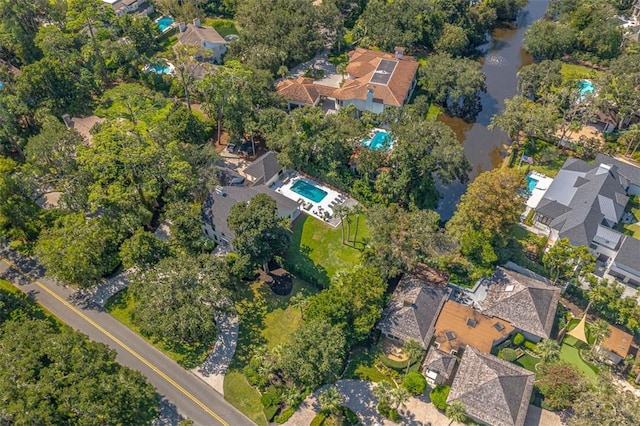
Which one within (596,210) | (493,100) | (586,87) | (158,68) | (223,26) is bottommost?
(158,68)

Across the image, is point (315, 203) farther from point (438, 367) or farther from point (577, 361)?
point (577, 361)

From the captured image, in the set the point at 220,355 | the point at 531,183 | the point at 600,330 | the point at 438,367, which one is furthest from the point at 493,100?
the point at 220,355

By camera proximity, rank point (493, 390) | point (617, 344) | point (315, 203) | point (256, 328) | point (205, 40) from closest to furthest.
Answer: point (493, 390) → point (617, 344) → point (256, 328) → point (315, 203) → point (205, 40)

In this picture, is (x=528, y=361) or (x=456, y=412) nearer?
(x=456, y=412)

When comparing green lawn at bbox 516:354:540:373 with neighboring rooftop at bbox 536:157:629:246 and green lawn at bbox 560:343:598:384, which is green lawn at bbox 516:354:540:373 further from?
neighboring rooftop at bbox 536:157:629:246

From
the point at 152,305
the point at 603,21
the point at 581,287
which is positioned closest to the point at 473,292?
the point at 581,287

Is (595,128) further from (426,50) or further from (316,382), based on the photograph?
(316,382)

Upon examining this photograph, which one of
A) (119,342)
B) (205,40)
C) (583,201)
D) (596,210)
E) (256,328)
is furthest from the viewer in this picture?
(205,40)

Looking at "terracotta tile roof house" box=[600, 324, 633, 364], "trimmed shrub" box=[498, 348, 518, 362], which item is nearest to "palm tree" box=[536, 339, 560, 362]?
"trimmed shrub" box=[498, 348, 518, 362]

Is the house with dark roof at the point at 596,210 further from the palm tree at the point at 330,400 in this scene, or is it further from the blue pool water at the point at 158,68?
the blue pool water at the point at 158,68
